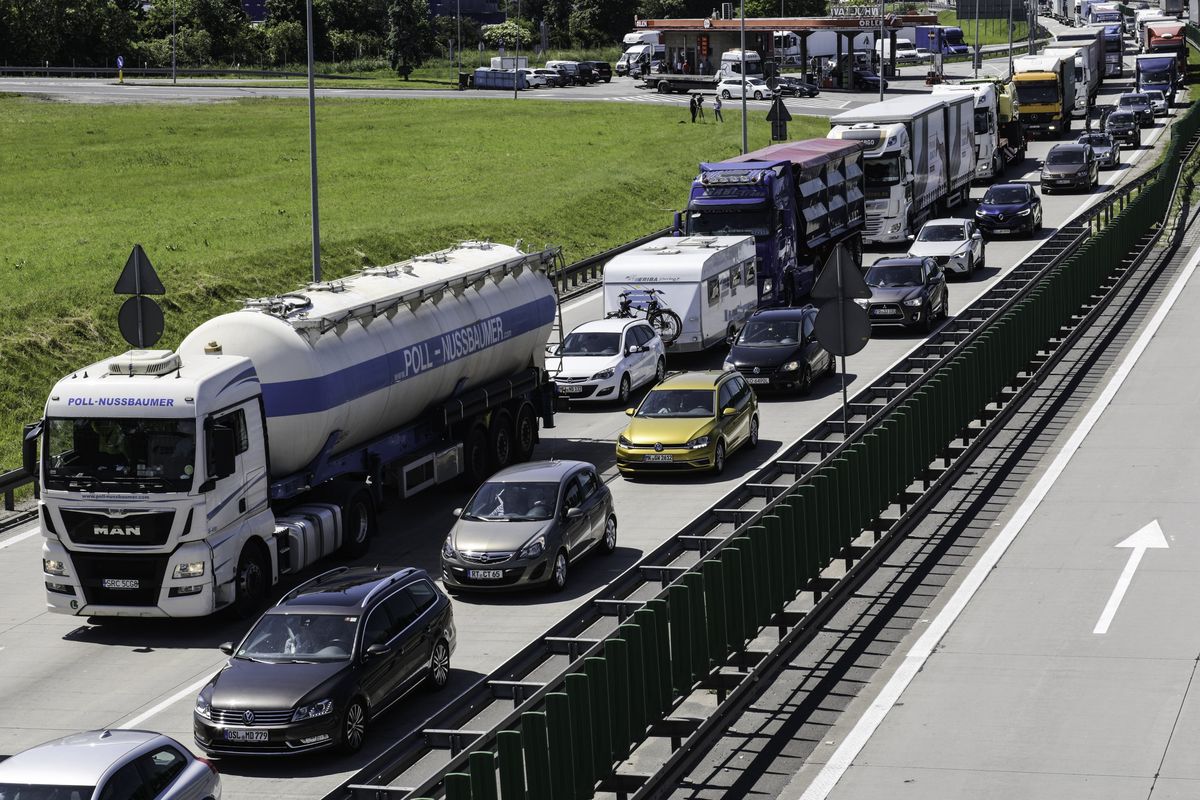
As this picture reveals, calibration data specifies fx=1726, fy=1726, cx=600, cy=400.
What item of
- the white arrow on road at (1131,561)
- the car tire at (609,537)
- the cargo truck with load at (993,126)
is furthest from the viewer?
the cargo truck with load at (993,126)

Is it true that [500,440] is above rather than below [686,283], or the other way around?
below

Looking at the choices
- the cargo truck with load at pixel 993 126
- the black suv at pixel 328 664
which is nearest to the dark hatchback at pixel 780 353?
the black suv at pixel 328 664

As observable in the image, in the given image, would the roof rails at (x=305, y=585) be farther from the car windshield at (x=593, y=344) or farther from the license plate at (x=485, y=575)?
the car windshield at (x=593, y=344)

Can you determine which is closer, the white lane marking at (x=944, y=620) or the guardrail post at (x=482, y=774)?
the guardrail post at (x=482, y=774)

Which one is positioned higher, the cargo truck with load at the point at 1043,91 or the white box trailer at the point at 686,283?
the cargo truck with load at the point at 1043,91

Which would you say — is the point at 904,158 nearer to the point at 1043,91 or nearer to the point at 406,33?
the point at 1043,91

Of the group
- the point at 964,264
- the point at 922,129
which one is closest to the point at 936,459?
the point at 964,264

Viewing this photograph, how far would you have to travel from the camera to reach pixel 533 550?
22250 millimetres

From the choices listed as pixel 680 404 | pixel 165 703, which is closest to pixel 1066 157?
pixel 680 404

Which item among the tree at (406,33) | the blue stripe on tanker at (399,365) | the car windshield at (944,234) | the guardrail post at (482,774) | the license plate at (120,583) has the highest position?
the tree at (406,33)

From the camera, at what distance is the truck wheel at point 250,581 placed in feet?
72.0

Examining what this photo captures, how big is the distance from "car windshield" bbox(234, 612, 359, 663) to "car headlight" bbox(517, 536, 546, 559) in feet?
15.4

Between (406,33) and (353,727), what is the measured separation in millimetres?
115791

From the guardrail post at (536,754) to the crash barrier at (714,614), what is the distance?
0.02 meters
